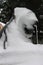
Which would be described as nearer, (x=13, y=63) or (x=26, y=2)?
(x=13, y=63)

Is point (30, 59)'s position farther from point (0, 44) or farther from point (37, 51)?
point (0, 44)

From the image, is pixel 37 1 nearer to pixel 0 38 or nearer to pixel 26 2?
pixel 26 2

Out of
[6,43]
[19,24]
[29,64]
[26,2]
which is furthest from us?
[26,2]

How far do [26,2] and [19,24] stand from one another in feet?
23.2

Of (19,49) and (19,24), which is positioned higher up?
(19,24)

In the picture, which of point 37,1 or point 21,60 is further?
point 37,1

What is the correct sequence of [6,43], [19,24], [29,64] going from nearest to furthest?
[29,64], [6,43], [19,24]

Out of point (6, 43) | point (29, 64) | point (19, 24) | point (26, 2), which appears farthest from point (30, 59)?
point (26, 2)

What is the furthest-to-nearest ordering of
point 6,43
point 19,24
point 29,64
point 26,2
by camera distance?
point 26,2
point 19,24
point 6,43
point 29,64

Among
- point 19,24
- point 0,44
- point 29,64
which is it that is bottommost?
point 29,64

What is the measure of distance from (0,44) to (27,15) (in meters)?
0.50

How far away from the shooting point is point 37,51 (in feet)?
7.80

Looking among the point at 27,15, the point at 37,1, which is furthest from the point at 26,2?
the point at 27,15

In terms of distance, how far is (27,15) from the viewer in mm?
2764
